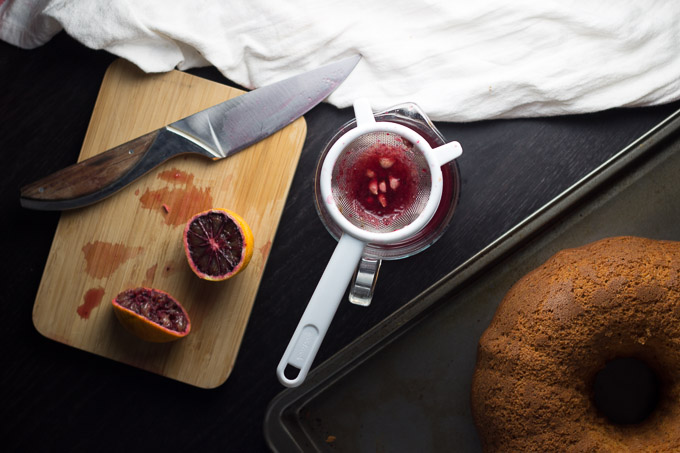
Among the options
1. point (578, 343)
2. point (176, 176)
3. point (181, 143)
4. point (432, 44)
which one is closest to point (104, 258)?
point (176, 176)

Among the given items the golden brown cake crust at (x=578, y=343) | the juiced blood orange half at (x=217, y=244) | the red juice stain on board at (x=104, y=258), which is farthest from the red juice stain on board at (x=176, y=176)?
the golden brown cake crust at (x=578, y=343)

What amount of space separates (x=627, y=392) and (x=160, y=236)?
1.72 meters

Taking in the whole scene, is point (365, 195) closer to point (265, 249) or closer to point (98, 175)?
point (265, 249)

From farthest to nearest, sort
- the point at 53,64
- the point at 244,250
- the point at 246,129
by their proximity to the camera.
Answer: the point at 53,64
the point at 246,129
the point at 244,250

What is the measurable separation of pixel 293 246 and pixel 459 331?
68 centimetres

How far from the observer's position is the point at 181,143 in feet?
5.63

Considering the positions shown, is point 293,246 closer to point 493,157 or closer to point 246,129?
point 246,129

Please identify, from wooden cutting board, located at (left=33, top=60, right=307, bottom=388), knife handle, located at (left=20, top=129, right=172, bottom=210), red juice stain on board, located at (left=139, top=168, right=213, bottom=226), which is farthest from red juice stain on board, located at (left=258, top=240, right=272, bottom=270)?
knife handle, located at (left=20, top=129, right=172, bottom=210)

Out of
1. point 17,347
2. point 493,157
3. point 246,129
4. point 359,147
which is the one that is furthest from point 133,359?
point 493,157

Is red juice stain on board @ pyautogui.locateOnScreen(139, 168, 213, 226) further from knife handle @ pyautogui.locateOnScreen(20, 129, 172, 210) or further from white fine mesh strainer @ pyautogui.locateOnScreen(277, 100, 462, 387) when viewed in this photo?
white fine mesh strainer @ pyautogui.locateOnScreen(277, 100, 462, 387)

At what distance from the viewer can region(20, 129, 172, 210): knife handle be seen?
1713 mm

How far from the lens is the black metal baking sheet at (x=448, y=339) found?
1.75m

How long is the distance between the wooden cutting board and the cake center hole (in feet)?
4.13

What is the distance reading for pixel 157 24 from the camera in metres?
1.71
